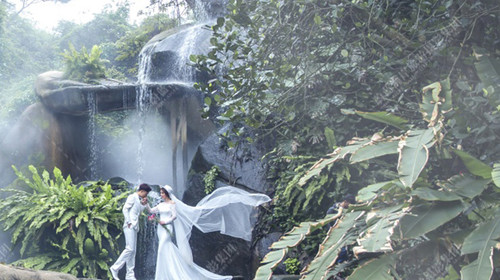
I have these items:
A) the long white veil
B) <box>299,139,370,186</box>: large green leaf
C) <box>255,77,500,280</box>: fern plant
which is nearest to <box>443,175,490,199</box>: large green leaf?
<box>255,77,500,280</box>: fern plant

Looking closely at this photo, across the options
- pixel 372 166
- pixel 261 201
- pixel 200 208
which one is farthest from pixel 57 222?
pixel 372 166

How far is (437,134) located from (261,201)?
570 centimetres

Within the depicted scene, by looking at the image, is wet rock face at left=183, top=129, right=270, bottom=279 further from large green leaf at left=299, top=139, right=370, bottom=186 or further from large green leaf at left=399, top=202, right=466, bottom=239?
large green leaf at left=399, top=202, right=466, bottom=239

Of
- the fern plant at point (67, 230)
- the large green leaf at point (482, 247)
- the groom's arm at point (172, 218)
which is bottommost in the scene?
the fern plant at point (67, 230)

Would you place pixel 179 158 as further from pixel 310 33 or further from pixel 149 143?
pixel 310 33

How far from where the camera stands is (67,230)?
34.1 ft

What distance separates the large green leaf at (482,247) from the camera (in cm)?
284

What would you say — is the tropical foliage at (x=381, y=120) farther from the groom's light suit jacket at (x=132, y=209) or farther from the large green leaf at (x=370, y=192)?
the groom's light suit jacket at (x=132, y=209)

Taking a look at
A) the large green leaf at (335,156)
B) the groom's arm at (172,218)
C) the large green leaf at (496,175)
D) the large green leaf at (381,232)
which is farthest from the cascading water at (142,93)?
the large green leaf at (496,175)

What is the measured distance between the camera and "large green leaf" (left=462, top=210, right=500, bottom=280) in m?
2.84

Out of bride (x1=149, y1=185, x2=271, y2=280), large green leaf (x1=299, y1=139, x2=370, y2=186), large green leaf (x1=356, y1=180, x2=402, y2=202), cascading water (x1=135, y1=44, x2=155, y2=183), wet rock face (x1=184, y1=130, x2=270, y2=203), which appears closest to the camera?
large green leaf (x1=356, y1=180, x2=402, y2=202)

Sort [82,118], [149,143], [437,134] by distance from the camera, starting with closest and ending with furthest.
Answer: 1. [437,134]
2. [82,118]
3. [149,143]

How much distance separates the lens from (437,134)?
129 inches

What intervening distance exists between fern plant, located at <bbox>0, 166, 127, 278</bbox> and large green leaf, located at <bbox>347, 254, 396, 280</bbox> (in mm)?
7808
